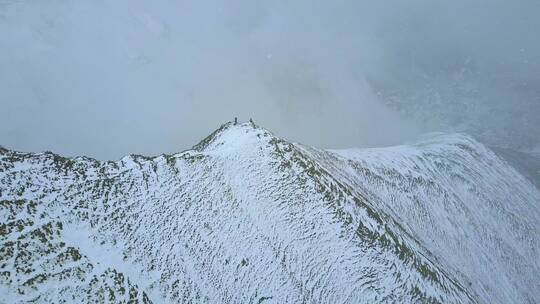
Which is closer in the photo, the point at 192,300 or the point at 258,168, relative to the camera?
the point at 192,300

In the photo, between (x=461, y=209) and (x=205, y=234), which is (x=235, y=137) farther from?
(x=461, y=209)

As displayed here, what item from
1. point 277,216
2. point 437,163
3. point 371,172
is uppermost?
point 437,163

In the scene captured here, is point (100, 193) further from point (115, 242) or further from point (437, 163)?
point (437, 163)

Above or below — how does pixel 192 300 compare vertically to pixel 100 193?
below

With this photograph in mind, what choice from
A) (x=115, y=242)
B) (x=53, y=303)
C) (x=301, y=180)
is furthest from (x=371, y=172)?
(x=53, y=303)

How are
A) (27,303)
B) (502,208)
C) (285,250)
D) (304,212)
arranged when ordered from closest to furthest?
(27,303), (285,250), (304,212), (502,208)

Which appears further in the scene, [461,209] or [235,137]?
[461,209]

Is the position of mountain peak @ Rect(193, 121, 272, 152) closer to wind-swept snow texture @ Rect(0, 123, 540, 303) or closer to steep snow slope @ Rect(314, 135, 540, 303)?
wind-swept snow texture @ Rect(0, 123, 540, 303)

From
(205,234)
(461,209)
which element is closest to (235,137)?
(205,234)

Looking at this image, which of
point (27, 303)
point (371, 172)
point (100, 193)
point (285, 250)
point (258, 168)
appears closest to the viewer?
point (27, 303)
